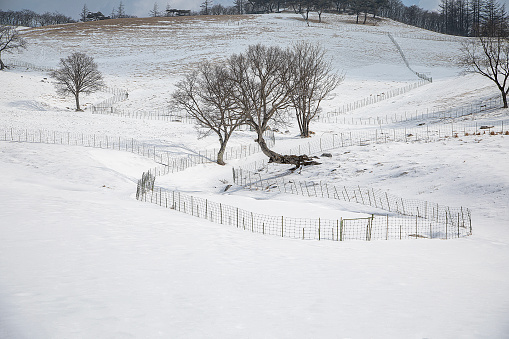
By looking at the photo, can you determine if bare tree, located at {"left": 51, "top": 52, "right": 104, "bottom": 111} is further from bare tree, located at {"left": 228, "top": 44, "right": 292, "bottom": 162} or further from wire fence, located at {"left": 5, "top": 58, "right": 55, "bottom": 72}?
bare tree, located at {"left": 228, "top": 44, "right": 292, "bottom": 162}

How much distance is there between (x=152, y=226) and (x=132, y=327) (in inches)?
369

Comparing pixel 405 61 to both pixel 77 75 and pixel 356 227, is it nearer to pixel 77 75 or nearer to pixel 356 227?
pixel 77 75

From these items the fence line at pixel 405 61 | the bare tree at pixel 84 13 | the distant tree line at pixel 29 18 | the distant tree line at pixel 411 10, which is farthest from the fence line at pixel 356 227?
the distant tree line at pixel 29 18

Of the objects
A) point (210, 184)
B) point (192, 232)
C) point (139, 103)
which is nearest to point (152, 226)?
point (192, 232)

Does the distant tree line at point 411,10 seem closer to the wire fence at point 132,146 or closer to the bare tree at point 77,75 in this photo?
the bare tree at point 77,75

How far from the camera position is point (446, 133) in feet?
130

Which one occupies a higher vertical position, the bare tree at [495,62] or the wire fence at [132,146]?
the bare tree at [495,62]

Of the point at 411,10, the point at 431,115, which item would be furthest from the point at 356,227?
the point at 411,10

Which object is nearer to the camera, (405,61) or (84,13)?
(405,61)

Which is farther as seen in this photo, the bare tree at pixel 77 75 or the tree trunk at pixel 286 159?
the bare tree at pixel 77 75

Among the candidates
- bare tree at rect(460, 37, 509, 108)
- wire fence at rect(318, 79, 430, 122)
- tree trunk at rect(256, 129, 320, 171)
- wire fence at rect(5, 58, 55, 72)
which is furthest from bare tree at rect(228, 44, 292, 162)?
wire fence at rect(5, 58, 55, 72)

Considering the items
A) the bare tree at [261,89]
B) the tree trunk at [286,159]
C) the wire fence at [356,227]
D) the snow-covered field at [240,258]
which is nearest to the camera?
the snow-covered field at [240,258]

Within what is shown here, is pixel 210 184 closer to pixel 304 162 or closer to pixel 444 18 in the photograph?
pixel 304 162

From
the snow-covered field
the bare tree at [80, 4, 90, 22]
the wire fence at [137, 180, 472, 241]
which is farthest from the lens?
the bare tree at [80, 4, 90, 22]
